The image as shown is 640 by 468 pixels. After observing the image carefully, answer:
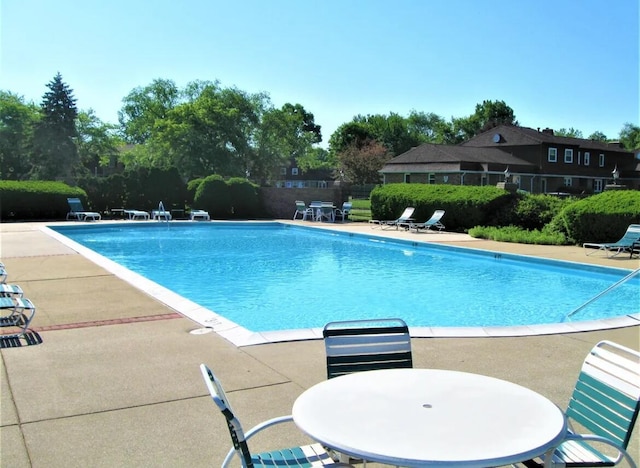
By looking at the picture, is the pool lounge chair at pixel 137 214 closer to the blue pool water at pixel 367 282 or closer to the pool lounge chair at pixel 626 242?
the blue pool water at pixel 367 282

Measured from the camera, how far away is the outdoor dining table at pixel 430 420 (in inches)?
86.5

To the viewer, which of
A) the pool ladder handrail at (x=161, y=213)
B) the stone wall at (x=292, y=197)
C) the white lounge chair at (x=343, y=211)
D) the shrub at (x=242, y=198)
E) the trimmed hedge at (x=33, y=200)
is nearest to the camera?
the trimmed hedge at (x=33, y=200)

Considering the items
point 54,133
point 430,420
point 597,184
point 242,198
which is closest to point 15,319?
point 430,420

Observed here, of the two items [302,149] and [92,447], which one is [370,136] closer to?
[302,149]

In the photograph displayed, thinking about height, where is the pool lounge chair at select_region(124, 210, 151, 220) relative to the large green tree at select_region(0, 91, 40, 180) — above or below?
below

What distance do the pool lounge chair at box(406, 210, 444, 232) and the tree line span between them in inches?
570

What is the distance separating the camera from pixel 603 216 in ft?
52.4

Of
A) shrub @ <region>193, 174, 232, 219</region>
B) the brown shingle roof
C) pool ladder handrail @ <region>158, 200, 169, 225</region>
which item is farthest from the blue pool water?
the brown shingle roof

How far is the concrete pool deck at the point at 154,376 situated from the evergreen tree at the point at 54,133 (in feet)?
144

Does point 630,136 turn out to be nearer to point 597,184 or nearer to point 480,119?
point 480,119

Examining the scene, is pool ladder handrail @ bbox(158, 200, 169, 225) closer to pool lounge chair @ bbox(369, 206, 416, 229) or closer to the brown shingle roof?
pool lounge chair @ bbox(369, 206, 416, 229)

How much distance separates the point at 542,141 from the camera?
1829 inches

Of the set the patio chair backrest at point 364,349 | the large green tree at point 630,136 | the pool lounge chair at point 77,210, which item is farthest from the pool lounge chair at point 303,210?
the large green tree at point 630,136

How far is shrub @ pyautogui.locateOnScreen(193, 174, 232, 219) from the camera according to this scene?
2866 cm
